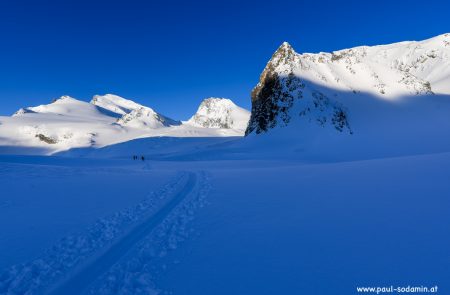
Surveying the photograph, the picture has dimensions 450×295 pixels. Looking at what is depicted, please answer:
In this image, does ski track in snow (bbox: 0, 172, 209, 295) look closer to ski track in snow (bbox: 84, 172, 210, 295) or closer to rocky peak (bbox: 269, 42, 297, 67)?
ski track in snow (bbox: 84, 172, 210, 295)

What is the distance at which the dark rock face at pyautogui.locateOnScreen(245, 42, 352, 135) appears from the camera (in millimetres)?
58219

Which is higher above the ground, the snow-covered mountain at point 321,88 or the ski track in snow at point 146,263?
the snow-covered mountain at point 321,88

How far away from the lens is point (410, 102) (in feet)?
228

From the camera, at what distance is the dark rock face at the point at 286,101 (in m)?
58.2

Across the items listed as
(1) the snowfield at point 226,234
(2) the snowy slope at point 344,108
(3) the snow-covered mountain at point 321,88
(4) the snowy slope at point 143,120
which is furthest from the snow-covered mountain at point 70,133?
(1) the snowfield at point 226,234

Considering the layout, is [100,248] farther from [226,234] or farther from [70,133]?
[70,133]

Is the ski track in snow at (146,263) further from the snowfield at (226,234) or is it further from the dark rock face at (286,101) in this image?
the dark rock face at (286,101)

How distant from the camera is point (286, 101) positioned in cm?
6269

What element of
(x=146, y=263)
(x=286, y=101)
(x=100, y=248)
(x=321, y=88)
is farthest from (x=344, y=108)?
(x=146, y=263)

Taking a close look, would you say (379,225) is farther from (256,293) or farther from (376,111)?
(376,111)

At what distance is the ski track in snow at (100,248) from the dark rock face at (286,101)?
52.7m

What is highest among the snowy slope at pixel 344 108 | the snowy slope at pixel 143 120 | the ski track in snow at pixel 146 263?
the snowy slope at pixel 143 120

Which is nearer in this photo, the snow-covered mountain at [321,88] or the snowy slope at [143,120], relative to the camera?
the snow-covered mountain at [321,88]

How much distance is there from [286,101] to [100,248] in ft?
197
